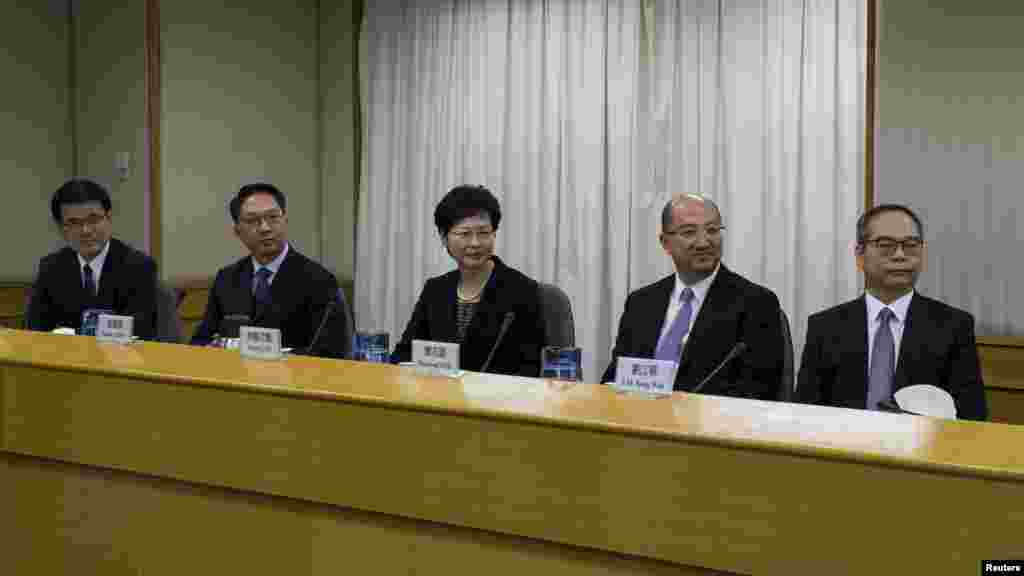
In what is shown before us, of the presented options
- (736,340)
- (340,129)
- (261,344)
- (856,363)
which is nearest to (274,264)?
(261,344)

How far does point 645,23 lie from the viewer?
4.80 metres

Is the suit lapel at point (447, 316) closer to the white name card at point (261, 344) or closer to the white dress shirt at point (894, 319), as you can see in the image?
the white name card at point (261, 344)

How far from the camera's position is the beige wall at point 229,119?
16.2 ft

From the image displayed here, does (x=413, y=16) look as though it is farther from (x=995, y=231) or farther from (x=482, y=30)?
(x=995, y=231)

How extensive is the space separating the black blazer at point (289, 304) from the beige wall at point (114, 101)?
199 centimetres

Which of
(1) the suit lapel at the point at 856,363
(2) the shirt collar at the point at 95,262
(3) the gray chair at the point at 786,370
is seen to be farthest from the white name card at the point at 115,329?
(1) the suit lapel at the point at 856,363

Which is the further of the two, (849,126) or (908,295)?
(849,126)

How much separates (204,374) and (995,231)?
115 inches

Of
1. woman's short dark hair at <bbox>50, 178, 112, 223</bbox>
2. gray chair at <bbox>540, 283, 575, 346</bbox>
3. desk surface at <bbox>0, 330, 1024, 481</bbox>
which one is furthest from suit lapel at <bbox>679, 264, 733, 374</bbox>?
woman's short dark hair at <bbox>50, 178, 112, 223</bbox>

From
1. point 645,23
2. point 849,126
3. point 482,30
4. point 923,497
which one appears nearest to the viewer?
point 923,497

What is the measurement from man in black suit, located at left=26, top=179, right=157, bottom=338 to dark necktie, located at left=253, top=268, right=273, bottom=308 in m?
0.49

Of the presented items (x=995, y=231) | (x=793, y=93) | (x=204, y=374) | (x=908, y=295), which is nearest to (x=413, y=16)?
(x=793, y=93)

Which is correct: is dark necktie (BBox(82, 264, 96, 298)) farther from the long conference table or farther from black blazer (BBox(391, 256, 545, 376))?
the long conference table

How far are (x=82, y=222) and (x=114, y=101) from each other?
1.84m
